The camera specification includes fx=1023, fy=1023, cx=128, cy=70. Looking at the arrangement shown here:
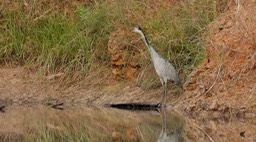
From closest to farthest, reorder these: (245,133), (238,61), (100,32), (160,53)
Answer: (245,133), (238,61), (160,53), (100,32)

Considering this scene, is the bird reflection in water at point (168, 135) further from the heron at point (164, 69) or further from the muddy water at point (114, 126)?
the heron at point (164, 69)

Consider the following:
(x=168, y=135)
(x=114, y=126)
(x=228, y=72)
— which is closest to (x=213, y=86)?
(x=228, y=72)

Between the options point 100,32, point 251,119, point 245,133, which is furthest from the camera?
point 100,32

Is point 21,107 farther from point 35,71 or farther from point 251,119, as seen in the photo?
point 251,119

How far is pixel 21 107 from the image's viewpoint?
14336 mm

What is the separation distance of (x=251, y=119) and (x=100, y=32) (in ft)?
11.5

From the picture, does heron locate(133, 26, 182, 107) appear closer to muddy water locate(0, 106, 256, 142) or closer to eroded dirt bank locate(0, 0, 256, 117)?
eroded dirt bank locate(0, 0, 256, 117)

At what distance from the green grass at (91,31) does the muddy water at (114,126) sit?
3.72 feet

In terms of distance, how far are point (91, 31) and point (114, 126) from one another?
10.1ft

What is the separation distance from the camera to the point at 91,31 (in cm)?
1530

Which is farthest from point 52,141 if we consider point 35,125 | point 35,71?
point 35,71

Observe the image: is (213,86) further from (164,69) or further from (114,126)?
(114,126)

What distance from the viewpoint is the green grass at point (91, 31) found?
14.2 metres

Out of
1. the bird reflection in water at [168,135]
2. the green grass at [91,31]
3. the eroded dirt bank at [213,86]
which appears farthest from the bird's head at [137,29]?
the bird reflection in water at [168,135]
